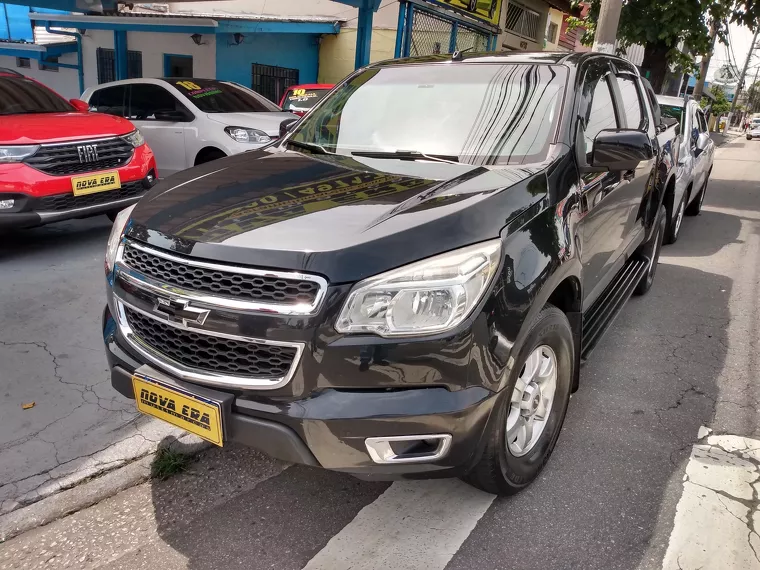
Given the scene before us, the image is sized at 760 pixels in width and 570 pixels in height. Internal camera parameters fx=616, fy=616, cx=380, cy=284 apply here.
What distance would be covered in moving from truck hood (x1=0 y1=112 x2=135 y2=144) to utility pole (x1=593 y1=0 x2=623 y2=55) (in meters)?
6.44

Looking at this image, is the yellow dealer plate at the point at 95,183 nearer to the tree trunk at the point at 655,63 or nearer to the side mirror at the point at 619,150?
the side mirror at the point at 619,150

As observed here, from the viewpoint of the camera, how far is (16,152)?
4926mm

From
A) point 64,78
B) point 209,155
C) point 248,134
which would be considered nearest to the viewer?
point 248,134

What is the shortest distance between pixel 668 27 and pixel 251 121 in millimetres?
7622

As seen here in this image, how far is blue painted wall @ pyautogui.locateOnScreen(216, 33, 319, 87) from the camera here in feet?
45.9

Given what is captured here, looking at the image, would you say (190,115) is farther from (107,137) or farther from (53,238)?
(53,238)

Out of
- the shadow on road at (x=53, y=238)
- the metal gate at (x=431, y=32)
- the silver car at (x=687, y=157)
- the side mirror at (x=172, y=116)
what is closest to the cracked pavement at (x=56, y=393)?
the shadow on road at (x=53, y=238)

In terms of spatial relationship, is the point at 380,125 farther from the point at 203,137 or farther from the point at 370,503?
the point at 203,137

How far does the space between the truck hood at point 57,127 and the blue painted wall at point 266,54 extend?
338 inches

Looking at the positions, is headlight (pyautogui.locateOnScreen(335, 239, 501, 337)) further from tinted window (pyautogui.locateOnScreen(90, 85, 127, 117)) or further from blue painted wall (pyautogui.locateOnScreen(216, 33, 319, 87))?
blue painted wall (pyautogui.locateOnScreen(216, 33, 319, 87))

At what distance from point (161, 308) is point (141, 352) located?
0.26 m

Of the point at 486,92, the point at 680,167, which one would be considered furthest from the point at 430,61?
the point at 680,167

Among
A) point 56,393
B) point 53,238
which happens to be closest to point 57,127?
point 53,238

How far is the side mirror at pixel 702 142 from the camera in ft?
25.3
